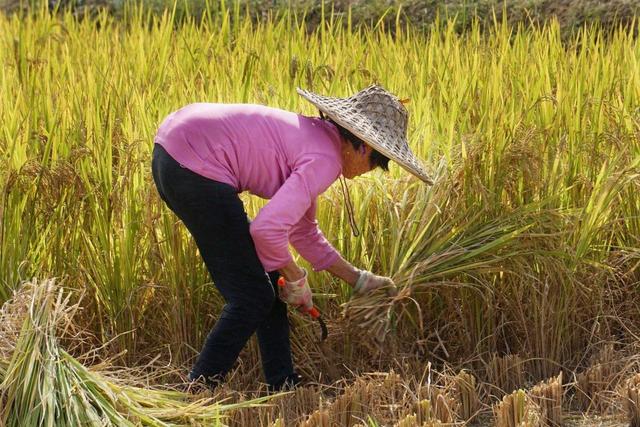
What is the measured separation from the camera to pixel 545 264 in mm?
2994

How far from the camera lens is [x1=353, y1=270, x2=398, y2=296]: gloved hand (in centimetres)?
277

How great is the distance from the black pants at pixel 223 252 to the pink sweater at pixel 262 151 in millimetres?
37

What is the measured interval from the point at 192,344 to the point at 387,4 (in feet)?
11.4

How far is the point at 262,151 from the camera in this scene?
258cm

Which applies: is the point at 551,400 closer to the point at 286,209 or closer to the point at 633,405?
the point at 633,405

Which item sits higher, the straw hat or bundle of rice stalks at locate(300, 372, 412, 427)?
the straw hat

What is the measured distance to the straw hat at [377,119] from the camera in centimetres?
256

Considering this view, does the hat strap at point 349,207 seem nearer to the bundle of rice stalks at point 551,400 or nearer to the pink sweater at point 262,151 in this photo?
the pink sweater at point 262,151

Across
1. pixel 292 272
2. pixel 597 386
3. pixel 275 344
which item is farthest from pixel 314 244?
pixel 597 386

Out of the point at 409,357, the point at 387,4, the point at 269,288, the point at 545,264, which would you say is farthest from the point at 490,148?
the point at 387,4

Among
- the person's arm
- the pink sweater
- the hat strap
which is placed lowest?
the person's arm

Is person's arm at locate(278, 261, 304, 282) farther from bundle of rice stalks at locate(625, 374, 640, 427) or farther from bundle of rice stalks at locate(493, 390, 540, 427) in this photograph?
bundle of rice stalks at locate(625, 374, 640, 427)

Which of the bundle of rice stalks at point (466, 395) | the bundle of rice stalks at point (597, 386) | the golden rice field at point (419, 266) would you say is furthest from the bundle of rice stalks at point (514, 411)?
the bundle of rice stalks at point (597, 386)

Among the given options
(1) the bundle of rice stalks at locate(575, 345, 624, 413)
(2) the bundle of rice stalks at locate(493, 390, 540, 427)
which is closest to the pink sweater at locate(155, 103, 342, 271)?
(2) the bundle of rice stalks at locate(493, 390, 540, 427)
